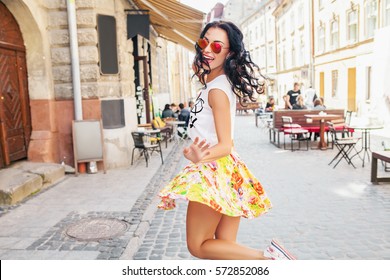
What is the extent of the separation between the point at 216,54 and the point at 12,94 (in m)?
6.41

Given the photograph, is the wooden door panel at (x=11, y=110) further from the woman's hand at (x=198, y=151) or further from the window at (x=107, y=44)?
the woman's hand at (x=198, y=151)

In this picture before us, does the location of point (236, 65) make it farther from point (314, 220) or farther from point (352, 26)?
point (352, 26)

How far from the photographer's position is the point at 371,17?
20750 millimetres

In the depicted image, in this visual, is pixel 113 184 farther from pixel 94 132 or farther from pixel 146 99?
pixel 146 99

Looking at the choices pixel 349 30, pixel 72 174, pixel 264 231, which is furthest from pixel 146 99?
pixel 349 30

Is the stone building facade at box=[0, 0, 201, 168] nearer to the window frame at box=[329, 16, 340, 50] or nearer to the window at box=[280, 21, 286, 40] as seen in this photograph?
the window frame at box=[329, 16, 340, 50]

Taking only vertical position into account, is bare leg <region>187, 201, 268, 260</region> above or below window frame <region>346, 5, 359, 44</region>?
below

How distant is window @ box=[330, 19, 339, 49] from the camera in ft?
84.1

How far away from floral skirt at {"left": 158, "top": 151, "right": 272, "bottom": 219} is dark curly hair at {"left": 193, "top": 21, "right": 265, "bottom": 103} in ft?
1.41

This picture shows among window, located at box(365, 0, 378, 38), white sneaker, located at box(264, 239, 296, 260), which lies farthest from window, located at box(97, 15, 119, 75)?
window, located at box(365, 0, 378, 38)

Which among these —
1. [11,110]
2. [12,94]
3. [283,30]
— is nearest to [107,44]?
[12,94]

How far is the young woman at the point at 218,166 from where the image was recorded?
2332 millimetres

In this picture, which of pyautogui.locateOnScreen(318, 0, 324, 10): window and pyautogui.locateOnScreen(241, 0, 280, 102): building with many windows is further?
pyautogui.locateOnScreen(241, 0, 280, 102): building with many windows

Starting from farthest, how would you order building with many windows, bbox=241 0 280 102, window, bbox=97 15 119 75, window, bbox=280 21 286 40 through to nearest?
building with many windows, bbox=241 0 280 102, window, bbox=280 21 286 40, window, bbox=97 15 119 75
